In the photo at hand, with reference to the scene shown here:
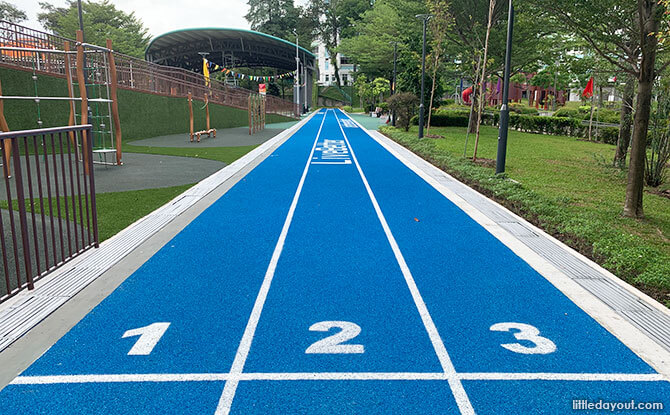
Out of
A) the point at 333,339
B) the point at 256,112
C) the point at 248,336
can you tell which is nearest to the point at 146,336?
the point at 248,336

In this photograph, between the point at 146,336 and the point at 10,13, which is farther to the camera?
the point at 10,13

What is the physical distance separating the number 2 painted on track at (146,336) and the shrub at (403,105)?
29.5m

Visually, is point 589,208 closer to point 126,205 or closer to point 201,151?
point 126,205

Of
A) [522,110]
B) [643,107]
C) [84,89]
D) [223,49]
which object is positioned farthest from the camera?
[223,49]

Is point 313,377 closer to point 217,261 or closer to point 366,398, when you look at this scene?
point 366,398

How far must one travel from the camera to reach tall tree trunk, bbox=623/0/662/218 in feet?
28.5

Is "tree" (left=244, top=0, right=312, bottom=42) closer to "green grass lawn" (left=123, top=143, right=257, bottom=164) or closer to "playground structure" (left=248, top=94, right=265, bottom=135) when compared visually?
"playground structure" (left=248, top=94, right=265, bottom=135)

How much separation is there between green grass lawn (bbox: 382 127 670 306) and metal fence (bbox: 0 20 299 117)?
11078 millimetres

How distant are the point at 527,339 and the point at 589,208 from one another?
6.60 m

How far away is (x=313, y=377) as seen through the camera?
12.2ft

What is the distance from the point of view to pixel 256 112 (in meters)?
34.9

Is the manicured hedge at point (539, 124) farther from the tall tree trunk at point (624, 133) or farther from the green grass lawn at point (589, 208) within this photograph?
the tall tree trunk at point (624, 133)

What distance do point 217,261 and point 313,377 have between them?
3096mm

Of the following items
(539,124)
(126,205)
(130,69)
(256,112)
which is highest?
(130,69)
